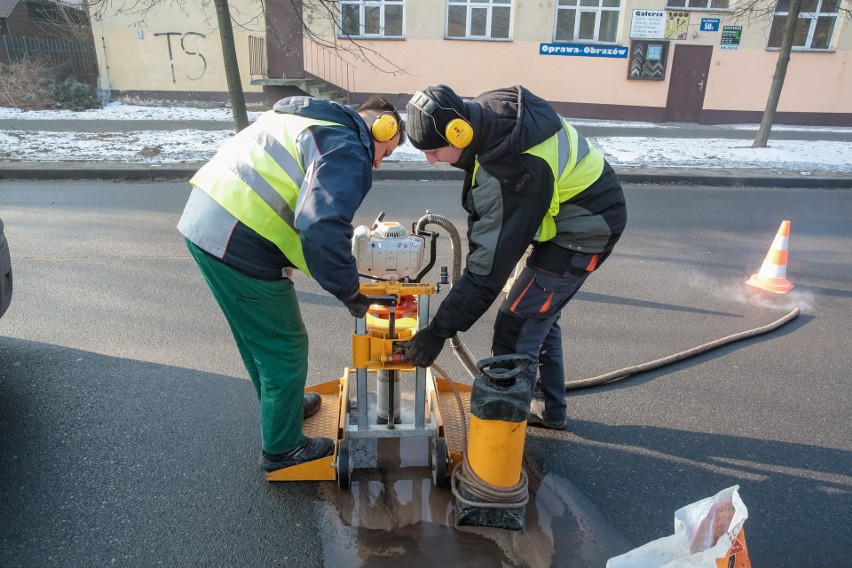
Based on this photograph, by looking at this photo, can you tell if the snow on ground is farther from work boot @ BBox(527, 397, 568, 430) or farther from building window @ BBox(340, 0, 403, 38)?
work boot @ BBox(527, 397, 568, 430)

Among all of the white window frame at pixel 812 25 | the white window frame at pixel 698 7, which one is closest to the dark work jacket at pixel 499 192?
the white window frame at pixel 698 7

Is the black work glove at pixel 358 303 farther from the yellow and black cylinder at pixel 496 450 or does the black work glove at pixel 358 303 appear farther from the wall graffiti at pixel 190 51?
the wall graffiti at pixel 190 51

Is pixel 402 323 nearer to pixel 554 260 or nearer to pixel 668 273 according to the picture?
pixel 554 260

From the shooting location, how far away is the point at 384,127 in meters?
2.33

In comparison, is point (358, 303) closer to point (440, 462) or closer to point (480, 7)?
point (440, 462)

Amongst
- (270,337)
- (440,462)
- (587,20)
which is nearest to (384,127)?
(270,337)

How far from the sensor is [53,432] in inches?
121

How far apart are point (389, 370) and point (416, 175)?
271 inches

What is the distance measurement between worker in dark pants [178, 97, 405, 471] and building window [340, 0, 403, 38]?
1465cm

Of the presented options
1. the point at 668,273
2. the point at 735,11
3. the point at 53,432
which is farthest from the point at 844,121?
the point at 53,432

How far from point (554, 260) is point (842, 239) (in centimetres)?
568

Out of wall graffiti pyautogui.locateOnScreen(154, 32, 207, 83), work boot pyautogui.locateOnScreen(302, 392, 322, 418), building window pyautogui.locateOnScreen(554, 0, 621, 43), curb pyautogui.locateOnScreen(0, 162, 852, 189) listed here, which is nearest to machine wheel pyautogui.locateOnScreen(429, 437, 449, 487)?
work boot pyautogui.locateOnScreen(302, 392, 322, 418)

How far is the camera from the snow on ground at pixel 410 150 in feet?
32.5

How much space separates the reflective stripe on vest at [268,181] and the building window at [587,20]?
15.1m
